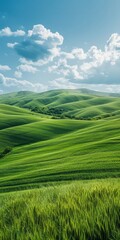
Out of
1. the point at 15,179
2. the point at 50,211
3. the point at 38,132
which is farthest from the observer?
the point at 38,132

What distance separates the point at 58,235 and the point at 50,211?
2.13ft

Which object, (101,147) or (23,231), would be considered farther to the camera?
(101,147)

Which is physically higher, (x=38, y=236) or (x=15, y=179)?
(x=38, y=236)

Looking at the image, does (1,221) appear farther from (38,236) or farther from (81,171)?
(81,171)

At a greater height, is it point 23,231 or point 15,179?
point 23,231

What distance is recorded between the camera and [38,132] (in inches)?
3014

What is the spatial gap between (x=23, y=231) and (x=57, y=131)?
76.3 meters

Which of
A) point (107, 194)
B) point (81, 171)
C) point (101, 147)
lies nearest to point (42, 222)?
point (107, 194)

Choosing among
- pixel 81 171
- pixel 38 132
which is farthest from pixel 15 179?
pixel 38 132

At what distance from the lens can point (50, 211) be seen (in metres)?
3.27

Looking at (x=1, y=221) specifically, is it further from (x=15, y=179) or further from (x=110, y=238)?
(x=15, y=179)

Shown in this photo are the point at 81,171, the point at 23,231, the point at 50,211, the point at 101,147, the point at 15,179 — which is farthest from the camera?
the point at 101,147

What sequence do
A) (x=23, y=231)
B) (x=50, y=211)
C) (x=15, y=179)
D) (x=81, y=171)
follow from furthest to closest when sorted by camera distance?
(x=15, y=179) → (x=81, y=171) → (x=50, y=211) → (x=23, y=231)

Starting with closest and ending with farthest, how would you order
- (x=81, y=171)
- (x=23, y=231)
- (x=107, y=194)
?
(x=23, y=231) → (x=107, y=194) → (x=81, y=171)
